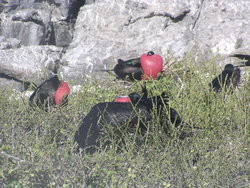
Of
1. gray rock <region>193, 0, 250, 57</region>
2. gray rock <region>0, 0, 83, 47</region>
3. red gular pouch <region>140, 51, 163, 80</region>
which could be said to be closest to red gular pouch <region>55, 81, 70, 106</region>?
red gular pouch <region>140, 51, 163, 80</region>

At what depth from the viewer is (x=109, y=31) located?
478 cm

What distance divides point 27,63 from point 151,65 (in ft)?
4.52

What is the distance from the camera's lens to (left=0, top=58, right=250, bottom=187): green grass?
223cm

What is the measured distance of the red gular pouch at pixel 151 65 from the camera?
3973mm

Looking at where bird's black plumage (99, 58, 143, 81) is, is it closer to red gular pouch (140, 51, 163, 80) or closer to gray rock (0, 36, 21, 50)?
red gular pouch (140, 51, 163, 80)

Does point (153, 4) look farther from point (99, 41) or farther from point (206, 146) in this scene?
point (206, 146)

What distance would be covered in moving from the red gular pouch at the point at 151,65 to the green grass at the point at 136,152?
1.88 ft

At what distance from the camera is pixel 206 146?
2.61 metres

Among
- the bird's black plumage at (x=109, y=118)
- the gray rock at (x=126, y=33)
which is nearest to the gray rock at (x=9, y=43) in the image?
the gray rock at (x=126, y=33)

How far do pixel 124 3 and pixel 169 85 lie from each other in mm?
1356

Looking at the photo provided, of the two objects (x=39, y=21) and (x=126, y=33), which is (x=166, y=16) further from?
(x=39, y=21)

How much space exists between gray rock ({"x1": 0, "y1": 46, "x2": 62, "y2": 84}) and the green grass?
1074 millimetres

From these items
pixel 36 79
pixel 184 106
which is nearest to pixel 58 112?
pixel 184 106

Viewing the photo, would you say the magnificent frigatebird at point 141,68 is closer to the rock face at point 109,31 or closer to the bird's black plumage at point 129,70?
the bird's black plumage at point 129,70
